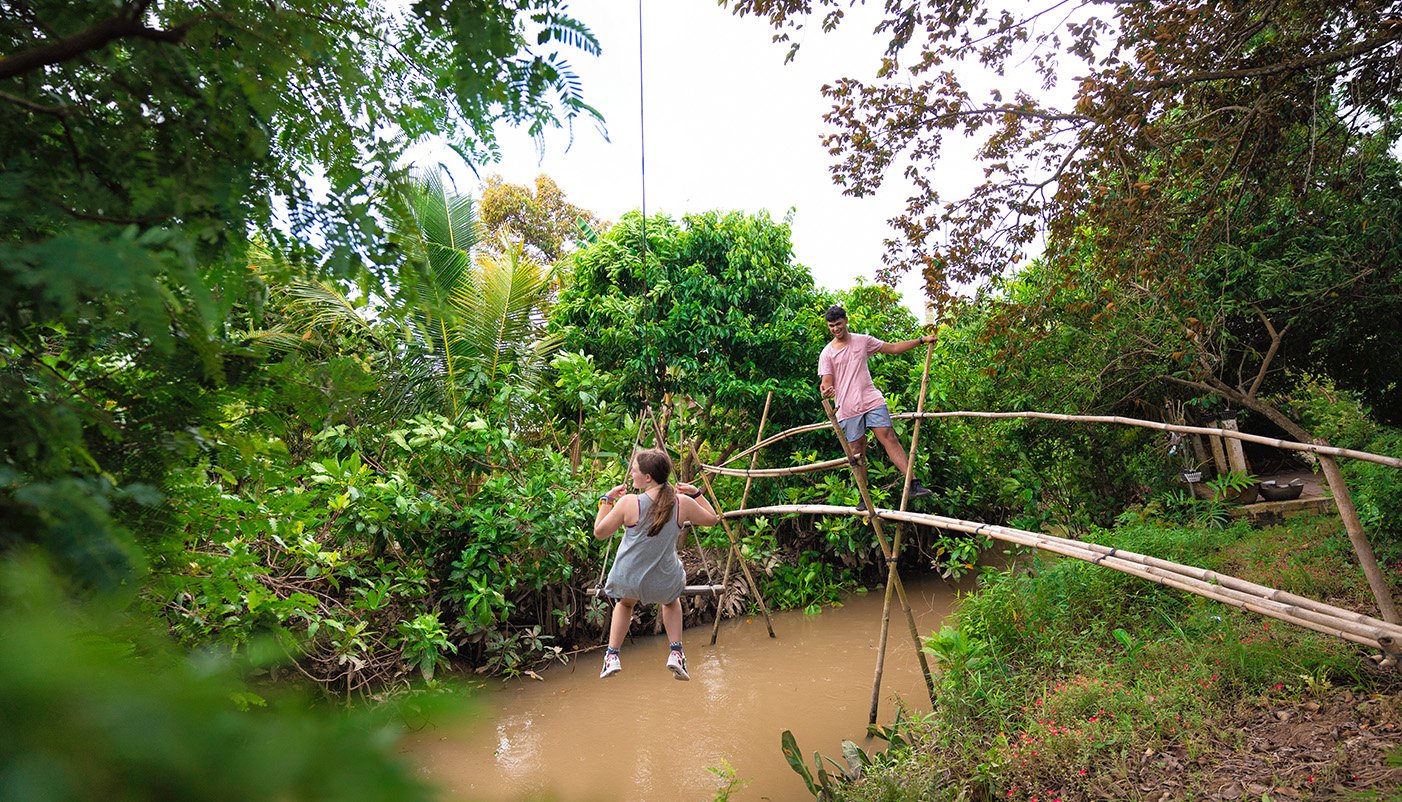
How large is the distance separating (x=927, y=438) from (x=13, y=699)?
9771 millimetres

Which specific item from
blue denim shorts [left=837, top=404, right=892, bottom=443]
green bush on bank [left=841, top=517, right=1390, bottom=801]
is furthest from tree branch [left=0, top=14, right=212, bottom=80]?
blue denim shorts [left=837, top=404, right=892, bottom=443]

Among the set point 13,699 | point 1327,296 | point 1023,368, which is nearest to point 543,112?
point 13,699

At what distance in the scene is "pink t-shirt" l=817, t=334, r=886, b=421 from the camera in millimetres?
6449

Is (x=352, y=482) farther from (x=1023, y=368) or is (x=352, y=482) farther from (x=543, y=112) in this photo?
(x=1023, y=368)

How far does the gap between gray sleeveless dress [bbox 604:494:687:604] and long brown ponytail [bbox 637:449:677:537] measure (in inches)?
1.5

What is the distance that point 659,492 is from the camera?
486cm

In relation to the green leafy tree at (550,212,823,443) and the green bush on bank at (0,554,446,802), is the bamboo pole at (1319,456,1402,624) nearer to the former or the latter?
the green bush on bank at (0,554,446,802)

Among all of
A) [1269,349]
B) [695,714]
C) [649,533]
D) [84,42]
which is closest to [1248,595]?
[649,533]

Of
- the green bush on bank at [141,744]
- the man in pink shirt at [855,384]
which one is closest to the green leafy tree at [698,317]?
the man in pink shirt at [855,384]

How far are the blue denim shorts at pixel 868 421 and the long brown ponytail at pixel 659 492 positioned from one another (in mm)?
2041

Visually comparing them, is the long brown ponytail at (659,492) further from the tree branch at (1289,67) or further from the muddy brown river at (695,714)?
the tree branch at (1289,67)

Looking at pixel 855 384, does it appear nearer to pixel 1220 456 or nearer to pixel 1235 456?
pixel 1220 456

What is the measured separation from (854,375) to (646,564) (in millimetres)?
2381

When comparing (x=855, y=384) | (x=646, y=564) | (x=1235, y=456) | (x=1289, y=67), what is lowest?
(x=1235, y=456)
